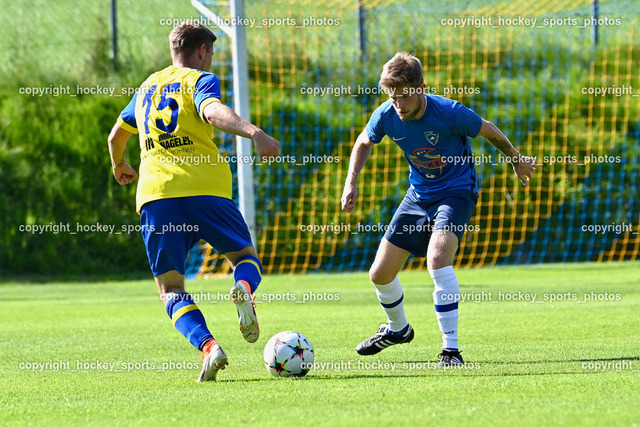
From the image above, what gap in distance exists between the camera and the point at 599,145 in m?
16.2

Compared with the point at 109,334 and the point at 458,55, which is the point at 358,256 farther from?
the point at 109,334

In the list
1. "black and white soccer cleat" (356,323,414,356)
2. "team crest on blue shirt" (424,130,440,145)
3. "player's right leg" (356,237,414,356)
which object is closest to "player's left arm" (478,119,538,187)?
"team crest on blue shirt" (424,130,440,145)

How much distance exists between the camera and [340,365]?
18.6 feet

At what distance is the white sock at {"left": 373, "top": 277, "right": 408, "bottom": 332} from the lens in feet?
20.1

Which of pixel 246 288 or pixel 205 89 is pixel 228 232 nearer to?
pixel 246 288

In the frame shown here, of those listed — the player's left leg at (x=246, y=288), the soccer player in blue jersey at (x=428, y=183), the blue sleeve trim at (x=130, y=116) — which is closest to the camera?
the player's left leg at (x=246, y=288)

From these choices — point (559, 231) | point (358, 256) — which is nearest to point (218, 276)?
point (358, 256)

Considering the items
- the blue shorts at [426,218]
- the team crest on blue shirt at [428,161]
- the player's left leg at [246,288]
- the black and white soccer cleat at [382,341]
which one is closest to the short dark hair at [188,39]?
the player's left leg at [246,288]

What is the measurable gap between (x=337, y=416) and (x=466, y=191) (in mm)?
2480

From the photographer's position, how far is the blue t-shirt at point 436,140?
581 centimetres

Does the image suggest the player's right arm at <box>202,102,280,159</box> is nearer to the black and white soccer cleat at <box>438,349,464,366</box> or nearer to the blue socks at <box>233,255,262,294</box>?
the blue socks at <box>233,255,262,294</box>

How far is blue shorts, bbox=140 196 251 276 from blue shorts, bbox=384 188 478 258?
1.17 metres

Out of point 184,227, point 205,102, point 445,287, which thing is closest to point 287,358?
point 184,227

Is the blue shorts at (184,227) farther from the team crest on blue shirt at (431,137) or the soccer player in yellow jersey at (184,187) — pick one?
the team crest on blue shirt at (431,137)
